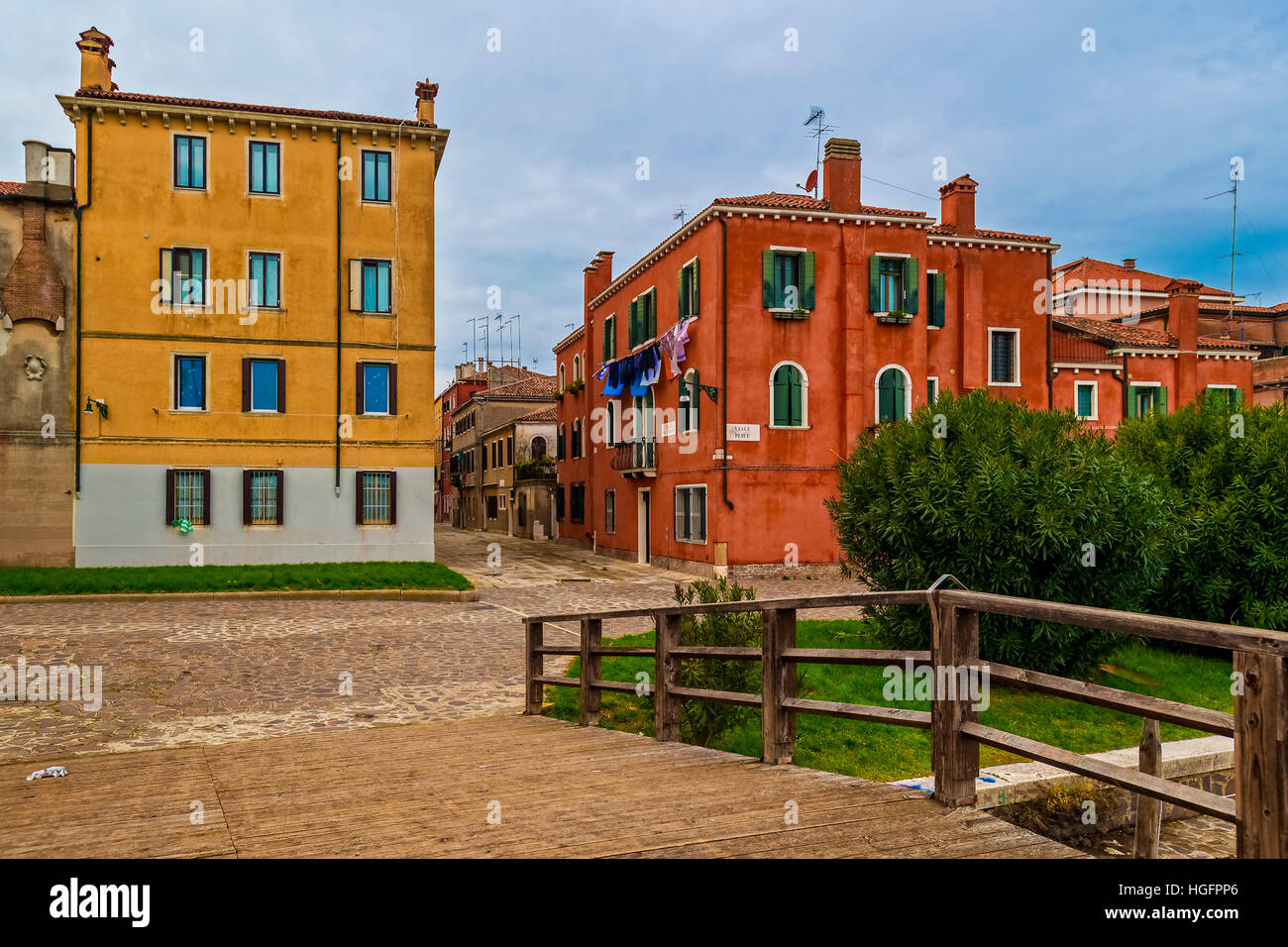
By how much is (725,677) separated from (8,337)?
75.4ft

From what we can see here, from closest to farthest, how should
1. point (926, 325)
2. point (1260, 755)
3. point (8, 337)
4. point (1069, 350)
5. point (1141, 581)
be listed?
point (1260, 755) → point (1141, 581) → point (8, 337) → point (926, 325) → point (1069, 350)

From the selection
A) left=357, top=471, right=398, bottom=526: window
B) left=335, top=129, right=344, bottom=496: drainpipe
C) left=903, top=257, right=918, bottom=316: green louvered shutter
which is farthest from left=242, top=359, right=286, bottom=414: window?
left=903, top=257, right=918, bottom=316: green louvered shutter

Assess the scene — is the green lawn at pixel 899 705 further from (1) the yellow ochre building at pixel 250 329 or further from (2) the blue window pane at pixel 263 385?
(2) the blue window pane at pixel 263 385

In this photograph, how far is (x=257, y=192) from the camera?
24531 millimetres

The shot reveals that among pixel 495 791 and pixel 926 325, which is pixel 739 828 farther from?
pixel 926 325

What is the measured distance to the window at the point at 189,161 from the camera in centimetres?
2400

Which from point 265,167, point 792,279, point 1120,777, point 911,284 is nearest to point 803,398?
point 792,279

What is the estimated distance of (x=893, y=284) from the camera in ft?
86.8

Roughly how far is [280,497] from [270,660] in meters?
13.2

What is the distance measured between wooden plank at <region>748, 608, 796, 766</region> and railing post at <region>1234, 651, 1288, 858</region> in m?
2.55

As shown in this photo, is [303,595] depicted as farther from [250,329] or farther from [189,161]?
[189,161]

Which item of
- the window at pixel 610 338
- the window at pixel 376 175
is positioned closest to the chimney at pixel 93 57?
the window at pixel 376 175
